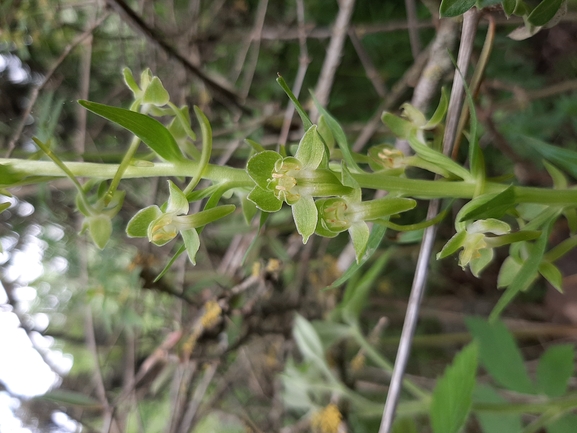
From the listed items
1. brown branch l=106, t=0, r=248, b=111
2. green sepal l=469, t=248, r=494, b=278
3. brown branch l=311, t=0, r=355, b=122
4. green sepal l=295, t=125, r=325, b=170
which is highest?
brown branch l=311, t=0, r=355, b=122

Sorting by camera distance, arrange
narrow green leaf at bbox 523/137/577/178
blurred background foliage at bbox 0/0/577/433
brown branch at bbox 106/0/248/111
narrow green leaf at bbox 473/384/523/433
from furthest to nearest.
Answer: blurred background foliage at bbox 0/0/577/433, narrow green leaf at bbox 473/384/523/433, brown branch at bbox 106/0/248/111, narrow green leaf at bbox 523/137/577/178

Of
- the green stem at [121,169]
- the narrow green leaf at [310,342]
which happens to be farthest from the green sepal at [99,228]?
the narrow green leaf at [310,342]

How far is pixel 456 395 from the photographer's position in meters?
0.64

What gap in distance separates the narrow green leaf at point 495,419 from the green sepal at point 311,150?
0.85 m

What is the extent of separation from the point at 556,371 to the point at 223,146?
104 centimetres

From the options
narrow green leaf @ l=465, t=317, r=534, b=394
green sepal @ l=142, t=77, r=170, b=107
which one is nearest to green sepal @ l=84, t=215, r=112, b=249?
green sepal @ l=142, t=77, r=170, b=107

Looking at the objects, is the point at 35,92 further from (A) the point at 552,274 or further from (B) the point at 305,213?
(A) the point at 552,274

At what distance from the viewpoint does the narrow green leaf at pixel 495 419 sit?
3.30 feet

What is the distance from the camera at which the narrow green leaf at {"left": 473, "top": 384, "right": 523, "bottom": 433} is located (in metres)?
1.01

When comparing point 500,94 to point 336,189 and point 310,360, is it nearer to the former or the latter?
point 310,360

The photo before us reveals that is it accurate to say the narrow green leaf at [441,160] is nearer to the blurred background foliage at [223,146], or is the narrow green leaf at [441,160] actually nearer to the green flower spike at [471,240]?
the green flower spike at [471,240]

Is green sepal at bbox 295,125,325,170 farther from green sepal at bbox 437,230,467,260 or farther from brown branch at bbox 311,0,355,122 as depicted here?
brown branch at bbox 311,0,355,122

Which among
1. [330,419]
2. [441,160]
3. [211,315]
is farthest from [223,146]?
[441,160]

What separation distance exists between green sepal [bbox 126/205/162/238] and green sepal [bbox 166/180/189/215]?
2 centimetres
